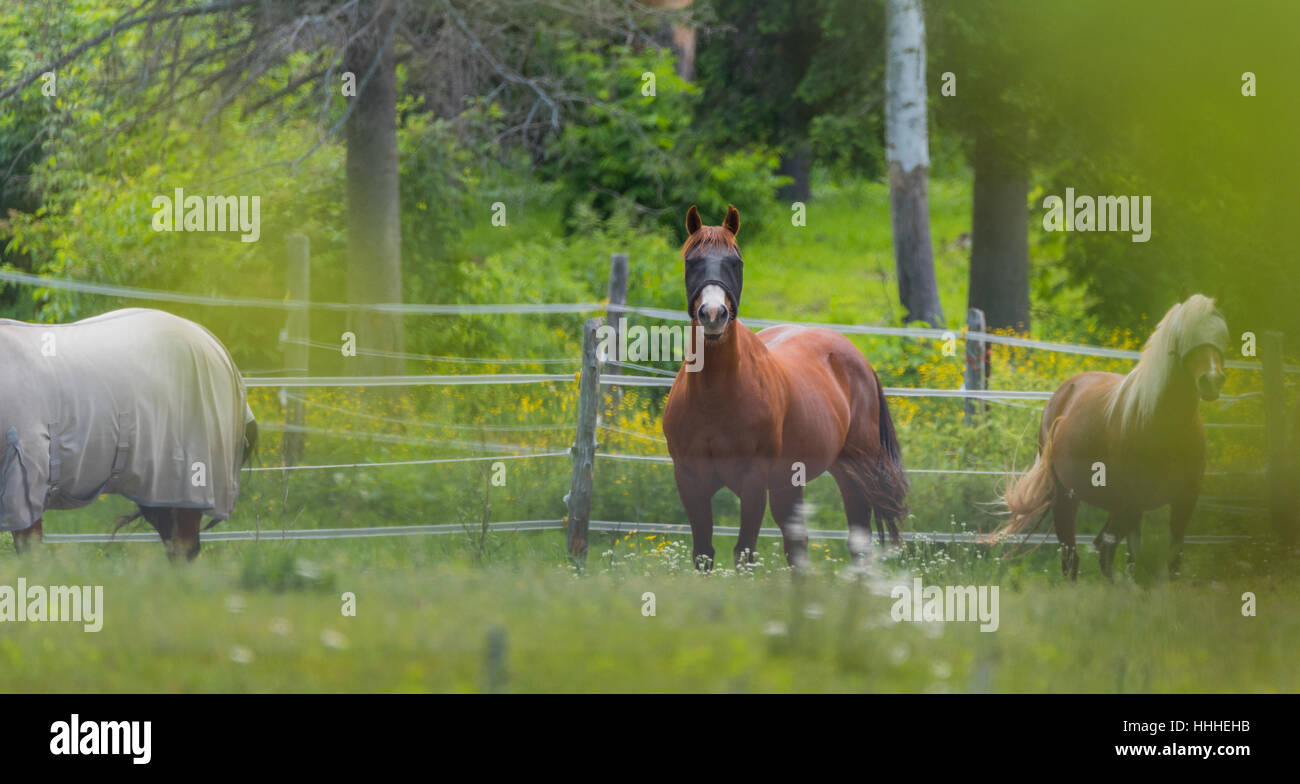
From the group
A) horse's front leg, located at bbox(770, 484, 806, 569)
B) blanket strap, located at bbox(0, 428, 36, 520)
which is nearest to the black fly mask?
horse's front leg, located at bbox(770, 484, 806, 569)

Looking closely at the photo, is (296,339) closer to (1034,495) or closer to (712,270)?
(712,270)

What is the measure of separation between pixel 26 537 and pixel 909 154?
8716mm

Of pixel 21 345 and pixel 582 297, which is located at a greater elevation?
pixel 582 297

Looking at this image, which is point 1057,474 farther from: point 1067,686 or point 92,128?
point 92,128

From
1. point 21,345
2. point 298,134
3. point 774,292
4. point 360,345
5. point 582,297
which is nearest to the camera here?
point 21,345

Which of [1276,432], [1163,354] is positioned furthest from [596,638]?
[1276,432]

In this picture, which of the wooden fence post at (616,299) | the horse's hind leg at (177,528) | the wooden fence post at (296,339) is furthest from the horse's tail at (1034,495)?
the wooden fence post at (296,339)

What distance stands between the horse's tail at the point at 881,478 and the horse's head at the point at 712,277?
1.95 meters

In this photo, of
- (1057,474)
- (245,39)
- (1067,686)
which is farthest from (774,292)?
(1067,686)

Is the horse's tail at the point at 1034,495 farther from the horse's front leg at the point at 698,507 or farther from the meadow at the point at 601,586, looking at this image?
the horse's front leg at the point at 698,507

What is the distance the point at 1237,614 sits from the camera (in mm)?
5684

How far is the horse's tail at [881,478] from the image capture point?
7.52 meters
